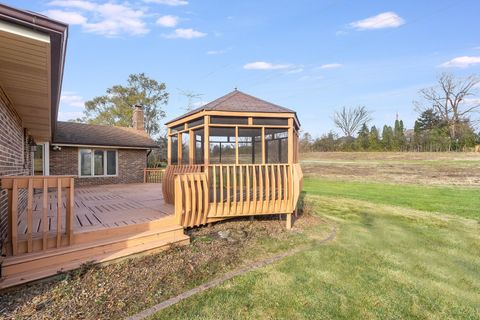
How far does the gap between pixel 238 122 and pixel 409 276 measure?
12.5ft

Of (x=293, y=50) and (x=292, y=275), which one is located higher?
(x=293, y=50)

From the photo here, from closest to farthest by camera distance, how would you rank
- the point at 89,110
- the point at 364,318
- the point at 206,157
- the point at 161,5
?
the point at 364,318 → the point at 206,157 → the point at 161,5 → the point at 89,110

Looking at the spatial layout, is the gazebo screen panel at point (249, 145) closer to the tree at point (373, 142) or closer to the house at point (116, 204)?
the house at point (116, 204)

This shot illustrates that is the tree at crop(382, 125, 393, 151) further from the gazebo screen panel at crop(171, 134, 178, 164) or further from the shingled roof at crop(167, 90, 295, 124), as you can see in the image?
the gazebo screen panel at crop(171, 134, 178, 164)

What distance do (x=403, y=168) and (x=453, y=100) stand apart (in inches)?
834

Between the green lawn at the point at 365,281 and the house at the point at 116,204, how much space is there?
1.44 meters

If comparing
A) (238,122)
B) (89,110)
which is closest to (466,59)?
(238,122)

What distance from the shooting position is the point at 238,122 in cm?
555

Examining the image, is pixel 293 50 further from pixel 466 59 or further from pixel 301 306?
pixel 466 59

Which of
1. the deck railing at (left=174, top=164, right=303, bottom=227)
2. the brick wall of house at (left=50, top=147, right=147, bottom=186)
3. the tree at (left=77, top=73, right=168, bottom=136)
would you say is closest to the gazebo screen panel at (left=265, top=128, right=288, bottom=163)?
the deck railing at (left=174, top=164, right=303, bottom=227)

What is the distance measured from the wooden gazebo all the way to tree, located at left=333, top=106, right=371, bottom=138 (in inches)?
1514

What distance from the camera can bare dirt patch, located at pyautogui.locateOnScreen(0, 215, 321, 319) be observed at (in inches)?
103

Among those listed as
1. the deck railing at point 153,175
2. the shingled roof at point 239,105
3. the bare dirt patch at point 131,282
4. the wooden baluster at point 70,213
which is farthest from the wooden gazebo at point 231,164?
the deck railing at point 153,175

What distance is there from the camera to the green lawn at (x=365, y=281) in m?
2.81
